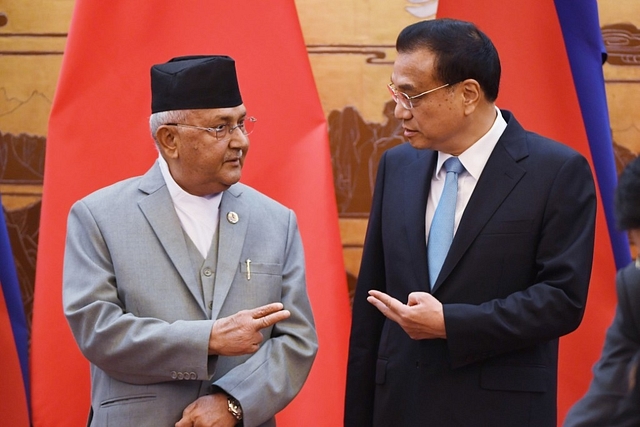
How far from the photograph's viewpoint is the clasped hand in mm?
2283

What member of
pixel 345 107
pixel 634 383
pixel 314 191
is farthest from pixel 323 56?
pixel 634 383

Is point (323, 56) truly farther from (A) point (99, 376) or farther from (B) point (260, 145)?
(A) point (99, 376)

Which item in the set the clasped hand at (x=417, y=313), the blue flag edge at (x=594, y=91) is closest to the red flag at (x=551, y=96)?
the blue flag edge at (x=594, y=91)

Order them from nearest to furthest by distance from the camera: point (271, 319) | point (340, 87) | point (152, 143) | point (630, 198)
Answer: point (630, 198)
point (271, 319)
point (152, 143)
point (340, 87)

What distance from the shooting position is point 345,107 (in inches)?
143

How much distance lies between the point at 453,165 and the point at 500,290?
36cm

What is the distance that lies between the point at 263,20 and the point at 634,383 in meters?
2.06

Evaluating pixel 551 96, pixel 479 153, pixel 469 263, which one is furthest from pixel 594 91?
pixel 469 263

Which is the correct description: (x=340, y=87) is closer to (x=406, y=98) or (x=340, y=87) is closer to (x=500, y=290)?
(x=406, y=98)

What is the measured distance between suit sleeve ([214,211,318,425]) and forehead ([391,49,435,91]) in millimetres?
496

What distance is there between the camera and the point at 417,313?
228 cm

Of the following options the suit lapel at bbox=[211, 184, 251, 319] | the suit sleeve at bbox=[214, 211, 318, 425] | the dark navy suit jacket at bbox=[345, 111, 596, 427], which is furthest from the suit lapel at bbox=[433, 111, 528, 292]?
the suit lapel at bbox=[211, 184, 251, 319]

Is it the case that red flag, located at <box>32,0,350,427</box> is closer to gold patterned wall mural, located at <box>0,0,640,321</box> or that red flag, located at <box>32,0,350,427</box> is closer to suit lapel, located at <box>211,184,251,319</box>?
gold patterned wall mural, located at <box>0,0,640,321</box>

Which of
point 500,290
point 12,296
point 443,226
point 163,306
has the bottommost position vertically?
point 12,296
